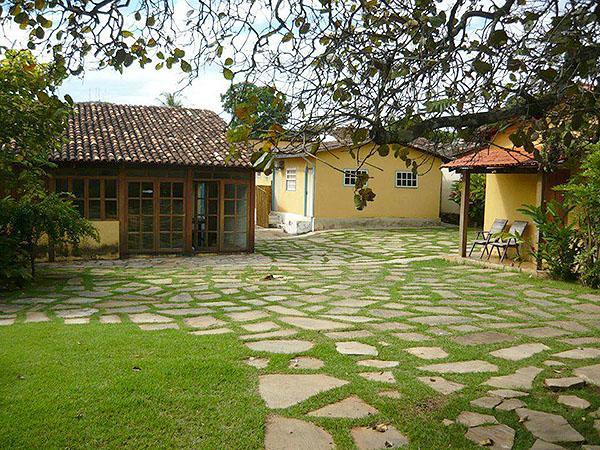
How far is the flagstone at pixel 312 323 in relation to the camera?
20.8ft

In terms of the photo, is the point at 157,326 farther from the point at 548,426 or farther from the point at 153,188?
the point at 153,188

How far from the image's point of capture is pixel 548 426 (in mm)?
3686

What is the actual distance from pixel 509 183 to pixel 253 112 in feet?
37.2

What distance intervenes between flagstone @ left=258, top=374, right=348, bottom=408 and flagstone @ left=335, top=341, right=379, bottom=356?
2.51ft

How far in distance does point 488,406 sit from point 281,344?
2194 mm

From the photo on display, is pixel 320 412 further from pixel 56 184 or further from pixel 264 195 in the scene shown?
pixel 264 195

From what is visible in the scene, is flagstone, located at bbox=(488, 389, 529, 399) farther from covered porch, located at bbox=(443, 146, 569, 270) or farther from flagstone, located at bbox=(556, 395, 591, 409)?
covered porch, located at bbox=(443, 146, 569, 270)

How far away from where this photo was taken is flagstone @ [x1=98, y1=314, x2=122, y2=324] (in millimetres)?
6727

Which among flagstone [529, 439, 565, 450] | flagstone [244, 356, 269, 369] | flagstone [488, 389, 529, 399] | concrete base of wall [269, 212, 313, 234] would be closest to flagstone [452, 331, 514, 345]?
flagstone [488, 389, 529, 399]

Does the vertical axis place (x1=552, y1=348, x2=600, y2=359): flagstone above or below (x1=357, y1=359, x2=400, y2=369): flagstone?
above

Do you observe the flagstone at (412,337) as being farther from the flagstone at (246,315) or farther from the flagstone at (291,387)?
the flagstone at (246,315)

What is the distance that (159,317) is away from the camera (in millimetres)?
7000

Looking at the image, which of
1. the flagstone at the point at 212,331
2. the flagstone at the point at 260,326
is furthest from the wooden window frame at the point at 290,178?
the flagstone at the point at 212,331

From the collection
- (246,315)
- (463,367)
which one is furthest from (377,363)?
(246,315)
